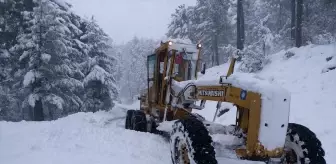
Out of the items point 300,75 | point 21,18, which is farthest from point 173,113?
point 21,18

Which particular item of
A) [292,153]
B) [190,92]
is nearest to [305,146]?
[292,153]

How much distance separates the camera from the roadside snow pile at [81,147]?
6.93 m

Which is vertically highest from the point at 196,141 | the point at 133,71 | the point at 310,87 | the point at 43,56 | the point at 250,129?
the point at 43,56

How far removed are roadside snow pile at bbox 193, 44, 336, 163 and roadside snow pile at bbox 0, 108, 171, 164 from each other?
2.42 metres

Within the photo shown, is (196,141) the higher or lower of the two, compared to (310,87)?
lower

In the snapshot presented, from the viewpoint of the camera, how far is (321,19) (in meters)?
24.4

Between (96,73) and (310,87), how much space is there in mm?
17422

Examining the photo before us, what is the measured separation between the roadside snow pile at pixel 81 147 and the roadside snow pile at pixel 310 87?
242cm

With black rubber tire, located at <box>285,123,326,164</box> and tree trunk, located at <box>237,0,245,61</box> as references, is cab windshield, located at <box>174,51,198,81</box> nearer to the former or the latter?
black rubber tire, located at <box>285,123,326,164</box>

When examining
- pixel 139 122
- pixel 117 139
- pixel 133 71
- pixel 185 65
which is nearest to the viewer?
pixel 117 139

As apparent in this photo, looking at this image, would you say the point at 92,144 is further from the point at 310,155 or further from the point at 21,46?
the point at 21,46

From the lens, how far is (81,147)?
7918mm

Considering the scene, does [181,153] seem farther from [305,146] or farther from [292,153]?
[305,146]

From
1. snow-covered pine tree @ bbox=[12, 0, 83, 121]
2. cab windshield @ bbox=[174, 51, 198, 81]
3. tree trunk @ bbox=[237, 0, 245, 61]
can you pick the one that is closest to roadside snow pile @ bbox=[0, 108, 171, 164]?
cab windshield @ bbox=[174, 51, 198, 81]
